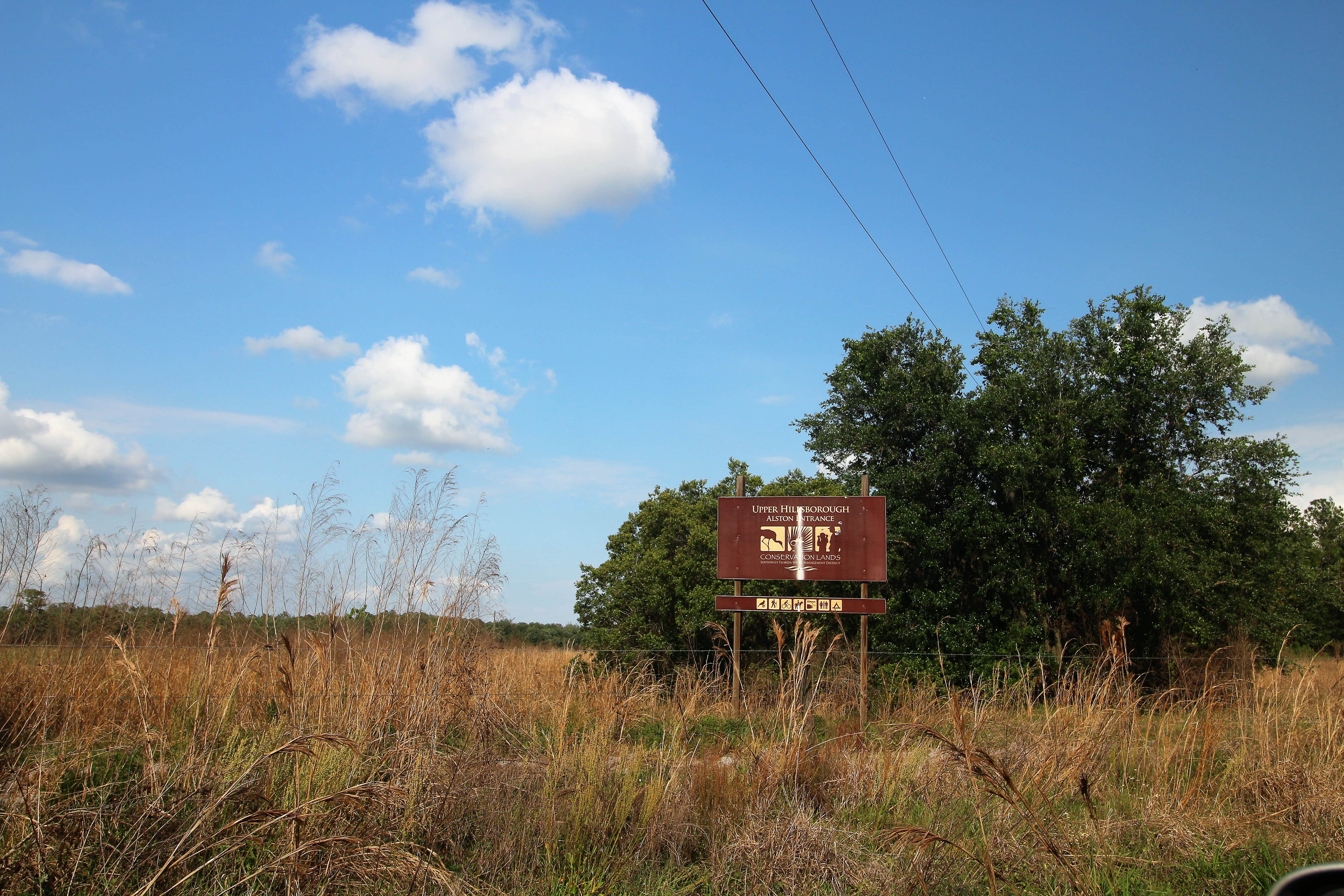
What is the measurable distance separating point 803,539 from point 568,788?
7.46 m

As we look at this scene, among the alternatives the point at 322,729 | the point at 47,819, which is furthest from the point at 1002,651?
the point at 47,819

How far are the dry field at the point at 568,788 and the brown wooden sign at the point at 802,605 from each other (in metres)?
4.10

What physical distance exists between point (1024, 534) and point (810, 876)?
40.2ft

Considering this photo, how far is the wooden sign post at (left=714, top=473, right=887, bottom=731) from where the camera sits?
11.6 metres

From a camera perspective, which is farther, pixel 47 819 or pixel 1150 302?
pixel 1150 302

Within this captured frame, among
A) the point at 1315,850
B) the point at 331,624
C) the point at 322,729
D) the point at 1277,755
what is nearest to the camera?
the point at 1315,850

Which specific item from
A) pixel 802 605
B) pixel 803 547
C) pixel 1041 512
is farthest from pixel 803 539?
pixel 1041 512

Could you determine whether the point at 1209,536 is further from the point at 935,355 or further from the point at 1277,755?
the point at 1277,755

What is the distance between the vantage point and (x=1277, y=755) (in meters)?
5.80

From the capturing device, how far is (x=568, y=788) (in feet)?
15.7

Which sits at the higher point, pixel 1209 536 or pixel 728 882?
pixel 1209 536

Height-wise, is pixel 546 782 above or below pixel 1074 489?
below

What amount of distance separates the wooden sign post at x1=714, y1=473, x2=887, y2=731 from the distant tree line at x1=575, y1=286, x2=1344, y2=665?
246 centimetres

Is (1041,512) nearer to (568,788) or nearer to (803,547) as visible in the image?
(803,547)
